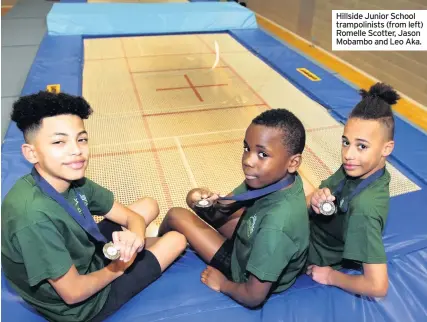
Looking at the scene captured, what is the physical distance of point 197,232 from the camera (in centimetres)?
158

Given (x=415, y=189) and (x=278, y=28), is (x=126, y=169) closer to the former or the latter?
(x=415, y=189)

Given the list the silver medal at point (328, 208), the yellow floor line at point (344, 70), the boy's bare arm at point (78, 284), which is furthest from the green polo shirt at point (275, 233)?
the yellow floor line at point (344, 70)

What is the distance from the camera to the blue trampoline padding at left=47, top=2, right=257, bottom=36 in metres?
4.42

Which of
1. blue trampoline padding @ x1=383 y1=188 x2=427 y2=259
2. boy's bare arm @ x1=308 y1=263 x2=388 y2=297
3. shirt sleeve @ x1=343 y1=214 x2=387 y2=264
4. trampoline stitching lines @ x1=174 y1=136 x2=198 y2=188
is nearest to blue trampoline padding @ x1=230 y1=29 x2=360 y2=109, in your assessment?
blue trampoline padding @ x1=383 y1=188 x2=427 y2=259

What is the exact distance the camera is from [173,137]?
8.86 feet

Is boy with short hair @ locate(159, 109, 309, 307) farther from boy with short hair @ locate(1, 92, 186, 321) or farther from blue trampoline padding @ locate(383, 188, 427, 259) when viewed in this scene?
blue trampoline padding @ locate(383, 188, 427, 259)

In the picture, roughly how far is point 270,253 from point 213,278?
1.37 feet

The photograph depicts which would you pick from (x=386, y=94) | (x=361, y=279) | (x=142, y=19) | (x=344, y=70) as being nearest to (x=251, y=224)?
(x=361, y=279)

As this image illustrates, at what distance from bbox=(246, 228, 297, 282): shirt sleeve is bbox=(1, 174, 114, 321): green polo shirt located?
0.54m

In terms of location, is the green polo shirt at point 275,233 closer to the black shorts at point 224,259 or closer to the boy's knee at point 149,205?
the black shorts at point 224,259

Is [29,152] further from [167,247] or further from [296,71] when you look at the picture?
[296,71]

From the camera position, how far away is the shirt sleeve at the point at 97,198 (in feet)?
4.56

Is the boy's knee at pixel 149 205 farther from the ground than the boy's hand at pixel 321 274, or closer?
farther from the ground

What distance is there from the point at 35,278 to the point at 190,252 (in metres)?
0.73
